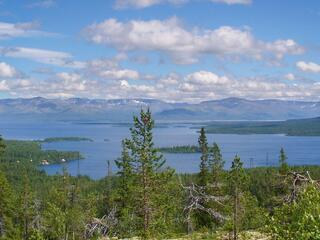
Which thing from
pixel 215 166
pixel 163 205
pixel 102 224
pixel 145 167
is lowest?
pixel 102 224

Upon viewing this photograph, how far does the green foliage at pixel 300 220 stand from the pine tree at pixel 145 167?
22.8 metres

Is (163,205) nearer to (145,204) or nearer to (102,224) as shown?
(145,204)

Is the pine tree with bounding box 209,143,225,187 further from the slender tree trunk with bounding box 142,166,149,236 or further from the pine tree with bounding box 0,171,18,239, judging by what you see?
the pine tree with bounding box 0,171,18,239

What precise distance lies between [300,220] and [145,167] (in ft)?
83.9

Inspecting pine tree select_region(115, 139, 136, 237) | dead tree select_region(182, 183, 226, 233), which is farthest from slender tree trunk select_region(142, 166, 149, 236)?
dead tree select_region(182, 183, 226, 233)

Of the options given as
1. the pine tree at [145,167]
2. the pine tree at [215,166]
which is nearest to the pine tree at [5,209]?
the pine tree at [145,167]

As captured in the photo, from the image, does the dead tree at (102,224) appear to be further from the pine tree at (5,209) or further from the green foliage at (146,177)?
the pine tree at (5,209)

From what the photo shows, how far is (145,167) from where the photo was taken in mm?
40219

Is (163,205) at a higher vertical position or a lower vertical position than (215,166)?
lower

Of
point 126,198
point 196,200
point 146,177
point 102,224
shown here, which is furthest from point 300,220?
point 126,198

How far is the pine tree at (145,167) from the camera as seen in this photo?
39.9 metres

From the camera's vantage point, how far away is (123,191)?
53.7 meters

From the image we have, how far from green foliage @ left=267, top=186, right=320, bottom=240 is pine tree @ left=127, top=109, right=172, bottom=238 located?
22.8m

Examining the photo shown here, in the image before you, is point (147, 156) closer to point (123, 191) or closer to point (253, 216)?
point (123, 191)
